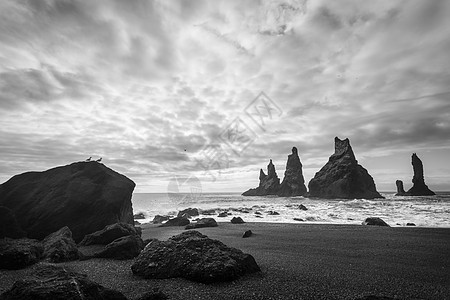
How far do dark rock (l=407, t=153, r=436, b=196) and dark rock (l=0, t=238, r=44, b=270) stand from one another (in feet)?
393

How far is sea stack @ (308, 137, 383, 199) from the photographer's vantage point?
284ft

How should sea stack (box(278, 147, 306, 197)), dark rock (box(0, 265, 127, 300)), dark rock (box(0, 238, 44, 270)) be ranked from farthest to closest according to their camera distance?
sea stack (box(278, 147, 306, 197)) → dark rock (box(0, 238, 44, 270)) → dark rock (box(0, 265, 127, 300))

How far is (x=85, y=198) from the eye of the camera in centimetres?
1227

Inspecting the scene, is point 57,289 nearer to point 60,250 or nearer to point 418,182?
point 60,250

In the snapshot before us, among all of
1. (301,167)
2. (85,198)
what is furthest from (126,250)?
(301,167)

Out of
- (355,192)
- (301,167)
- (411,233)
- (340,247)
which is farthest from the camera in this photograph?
(301,167)

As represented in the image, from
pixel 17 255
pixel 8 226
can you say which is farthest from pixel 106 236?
pixel 8 226

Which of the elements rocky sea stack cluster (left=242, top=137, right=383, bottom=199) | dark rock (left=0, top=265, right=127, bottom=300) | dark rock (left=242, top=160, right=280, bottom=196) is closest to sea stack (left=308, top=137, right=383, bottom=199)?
rocky sea stack cluster (left=242, top=137, right=383, bottom=199)

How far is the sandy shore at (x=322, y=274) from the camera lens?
5.16 metres

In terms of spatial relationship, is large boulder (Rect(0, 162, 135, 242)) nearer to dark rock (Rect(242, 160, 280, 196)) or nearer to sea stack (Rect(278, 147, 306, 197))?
sea stack (Rect(278, 147, 306, 197))

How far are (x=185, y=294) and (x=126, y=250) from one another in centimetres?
436

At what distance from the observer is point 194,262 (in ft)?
20.3

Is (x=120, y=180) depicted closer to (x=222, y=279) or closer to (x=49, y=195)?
(x=49, y=195)

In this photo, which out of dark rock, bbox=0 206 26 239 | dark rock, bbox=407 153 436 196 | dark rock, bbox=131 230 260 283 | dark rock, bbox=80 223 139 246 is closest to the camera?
dark rock, bbox=131 230 260 283
